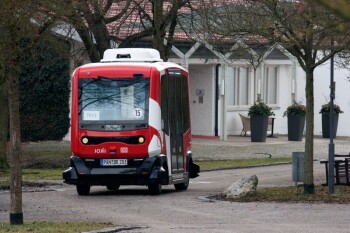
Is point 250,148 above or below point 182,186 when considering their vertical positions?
above

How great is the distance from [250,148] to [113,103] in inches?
645

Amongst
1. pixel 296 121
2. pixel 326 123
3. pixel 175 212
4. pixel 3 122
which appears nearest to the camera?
pixel 175 212

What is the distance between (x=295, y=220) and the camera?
1343 cm

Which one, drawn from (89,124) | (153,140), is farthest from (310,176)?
(89,124)

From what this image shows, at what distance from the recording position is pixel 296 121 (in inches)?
1469

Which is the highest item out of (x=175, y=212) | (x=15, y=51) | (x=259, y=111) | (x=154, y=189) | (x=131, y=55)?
(x=131, y=55)

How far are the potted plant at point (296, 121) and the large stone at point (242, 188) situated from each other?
20360mm

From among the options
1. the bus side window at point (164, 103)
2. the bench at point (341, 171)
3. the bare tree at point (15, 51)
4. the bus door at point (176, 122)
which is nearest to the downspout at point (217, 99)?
the bench at point (341, 171)

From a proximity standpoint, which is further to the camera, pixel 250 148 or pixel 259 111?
pixel 259 111

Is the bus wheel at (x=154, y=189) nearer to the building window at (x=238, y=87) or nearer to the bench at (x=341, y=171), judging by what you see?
the bench at (x=341, y=171)

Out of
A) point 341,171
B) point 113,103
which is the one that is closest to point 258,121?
point 341,171

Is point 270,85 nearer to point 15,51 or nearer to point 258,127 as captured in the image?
point 258,127

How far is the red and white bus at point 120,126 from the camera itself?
1731cm

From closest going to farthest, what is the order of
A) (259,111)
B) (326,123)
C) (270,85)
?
(259,111)
(326,123)
(270,85)
